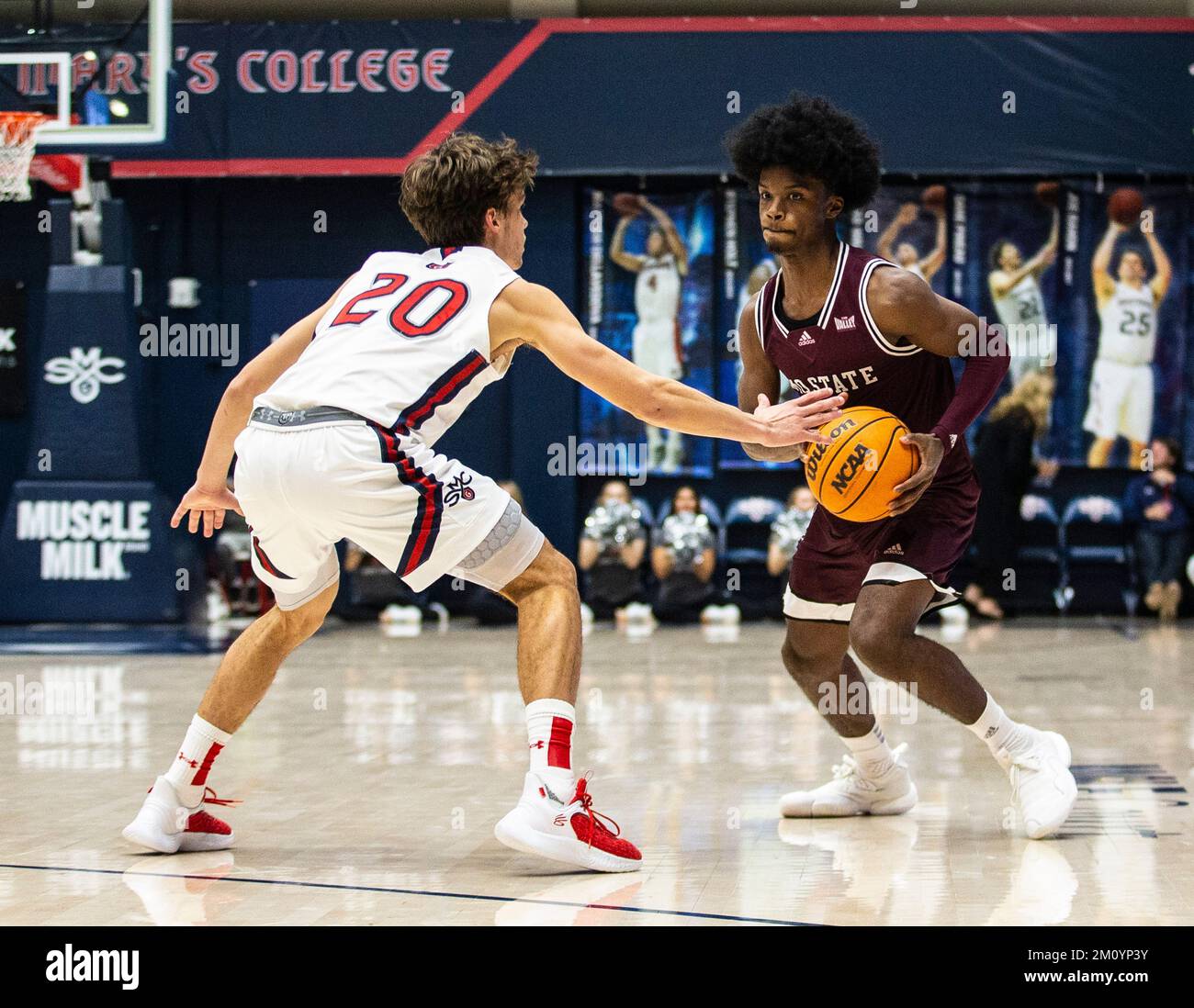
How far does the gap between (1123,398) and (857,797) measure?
827 cm

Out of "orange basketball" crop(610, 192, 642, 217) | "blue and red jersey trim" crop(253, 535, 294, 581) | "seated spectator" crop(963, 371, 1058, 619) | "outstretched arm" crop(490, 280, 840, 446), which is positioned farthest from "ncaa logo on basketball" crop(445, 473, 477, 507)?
"orange basketball" crop(610, 192, 642, 217)

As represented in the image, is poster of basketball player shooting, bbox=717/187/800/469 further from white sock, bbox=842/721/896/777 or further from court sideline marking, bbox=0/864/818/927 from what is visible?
court sideline marking, bbox=0/864/818/927

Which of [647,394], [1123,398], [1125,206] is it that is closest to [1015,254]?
[1125,206]

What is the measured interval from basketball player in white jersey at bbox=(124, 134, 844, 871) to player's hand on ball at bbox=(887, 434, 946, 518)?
1.39ft

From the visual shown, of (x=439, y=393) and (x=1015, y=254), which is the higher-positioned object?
(x=1015, y=254)

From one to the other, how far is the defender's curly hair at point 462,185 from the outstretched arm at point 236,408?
0.30 meters

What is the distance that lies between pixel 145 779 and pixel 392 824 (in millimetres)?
1159

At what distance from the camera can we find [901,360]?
4.45 metres

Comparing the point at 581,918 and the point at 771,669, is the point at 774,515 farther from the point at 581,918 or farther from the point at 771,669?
the point at 581,918

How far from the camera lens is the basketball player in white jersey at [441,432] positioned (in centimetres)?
371

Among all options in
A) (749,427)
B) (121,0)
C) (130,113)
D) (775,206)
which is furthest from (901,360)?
(121,0)

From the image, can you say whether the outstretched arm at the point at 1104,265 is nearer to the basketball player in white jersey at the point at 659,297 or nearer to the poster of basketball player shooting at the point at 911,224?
the poster of basketball player shooting at the point at 911,224

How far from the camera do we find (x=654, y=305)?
12.2 meters

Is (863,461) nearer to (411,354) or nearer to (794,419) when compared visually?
(794,419)
